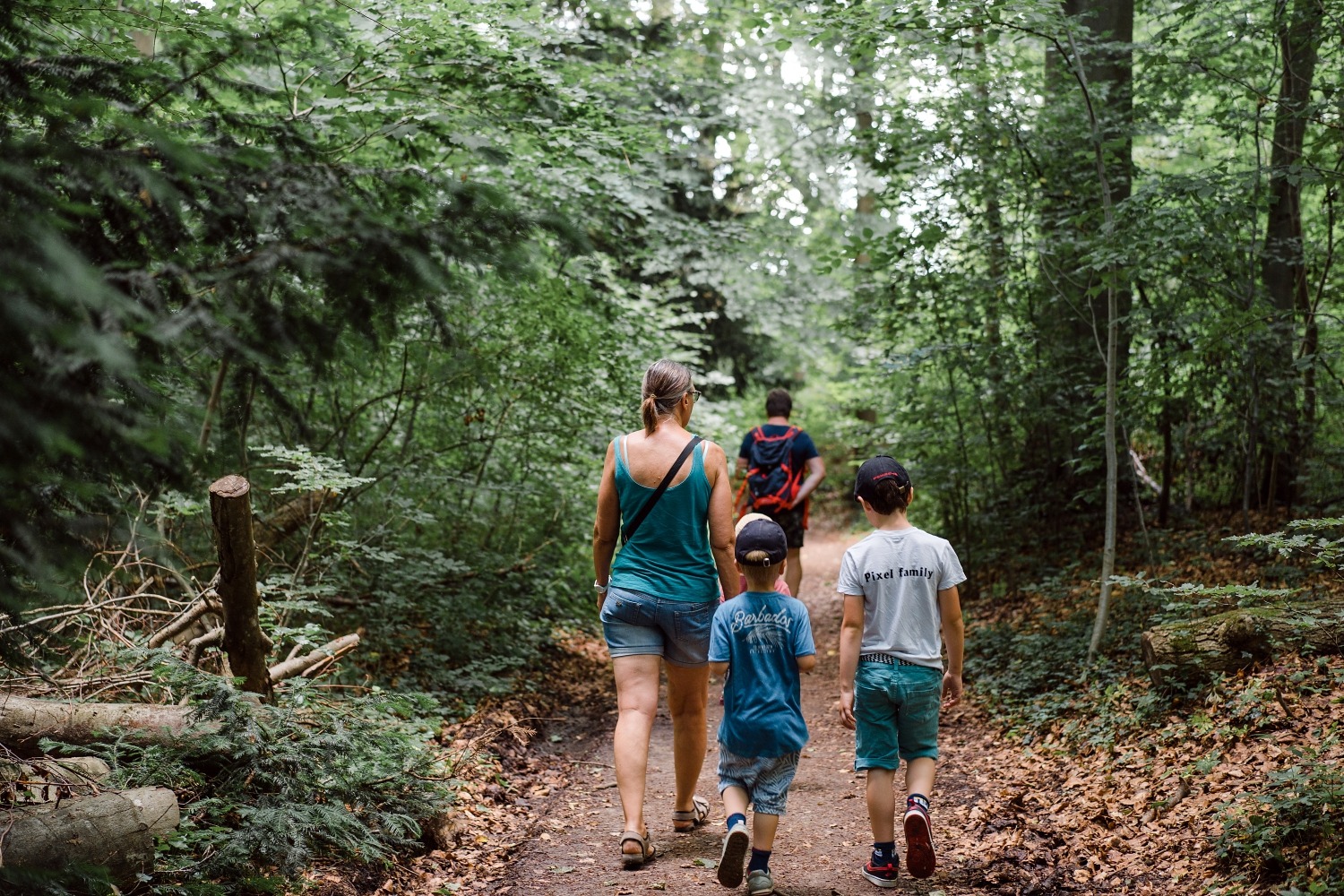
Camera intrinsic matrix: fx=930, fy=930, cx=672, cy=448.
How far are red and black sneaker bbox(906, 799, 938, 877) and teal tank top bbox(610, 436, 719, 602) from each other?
4.17 ft

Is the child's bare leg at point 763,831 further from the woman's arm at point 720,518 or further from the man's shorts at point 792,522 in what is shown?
the man's shorts at point 792,522

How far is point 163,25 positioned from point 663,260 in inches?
299

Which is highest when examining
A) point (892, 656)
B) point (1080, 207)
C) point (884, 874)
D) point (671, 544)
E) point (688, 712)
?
point (1080, 207)

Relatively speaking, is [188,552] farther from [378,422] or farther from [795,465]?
[795,465]

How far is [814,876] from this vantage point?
13.8 ft

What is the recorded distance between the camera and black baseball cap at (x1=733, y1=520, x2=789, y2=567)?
3879 mm

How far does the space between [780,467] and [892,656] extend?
3915 mm

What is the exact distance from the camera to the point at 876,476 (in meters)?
4.15

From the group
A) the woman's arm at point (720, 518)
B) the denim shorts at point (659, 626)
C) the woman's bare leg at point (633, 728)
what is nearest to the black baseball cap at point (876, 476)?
the woman's arm at point (720, 518)

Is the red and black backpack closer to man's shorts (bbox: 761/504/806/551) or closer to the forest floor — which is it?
man's shorts (bbox: 761/504/806/551)

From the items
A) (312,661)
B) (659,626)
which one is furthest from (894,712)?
(312,661)

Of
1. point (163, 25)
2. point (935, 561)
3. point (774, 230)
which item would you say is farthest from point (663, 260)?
point (935, 561)

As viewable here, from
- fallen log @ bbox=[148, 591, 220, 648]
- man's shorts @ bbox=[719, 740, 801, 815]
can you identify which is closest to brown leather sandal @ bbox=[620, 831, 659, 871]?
man's shorts @ bbox=[719, 740, 801, 815]

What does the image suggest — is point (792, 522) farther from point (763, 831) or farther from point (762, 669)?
point (763, 831)
